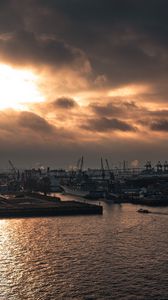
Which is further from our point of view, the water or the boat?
the boat

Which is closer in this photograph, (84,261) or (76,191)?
(84,261)

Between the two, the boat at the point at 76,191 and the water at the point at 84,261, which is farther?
the boat at the point at 76,191

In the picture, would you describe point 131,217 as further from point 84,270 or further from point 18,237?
point 84,270

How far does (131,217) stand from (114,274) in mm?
37548

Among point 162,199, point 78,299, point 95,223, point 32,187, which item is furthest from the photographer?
point 32,187

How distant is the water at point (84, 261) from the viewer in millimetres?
31859

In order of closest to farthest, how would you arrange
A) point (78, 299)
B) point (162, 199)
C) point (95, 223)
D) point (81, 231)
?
point (78, 299) → point (81, 231) → point (95, 223) → point (162, 199)

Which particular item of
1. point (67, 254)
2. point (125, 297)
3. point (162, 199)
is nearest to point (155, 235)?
point (67, 254)

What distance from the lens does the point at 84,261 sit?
4016 centimetres

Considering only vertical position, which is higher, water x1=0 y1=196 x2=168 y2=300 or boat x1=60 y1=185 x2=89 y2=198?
boat x1=60 y1=185 x2=89 y2=198

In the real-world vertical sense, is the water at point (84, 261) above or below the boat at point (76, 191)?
below

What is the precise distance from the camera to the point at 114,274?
35.6 metres

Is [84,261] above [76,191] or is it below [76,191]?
below

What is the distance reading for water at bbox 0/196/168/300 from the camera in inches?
1254
